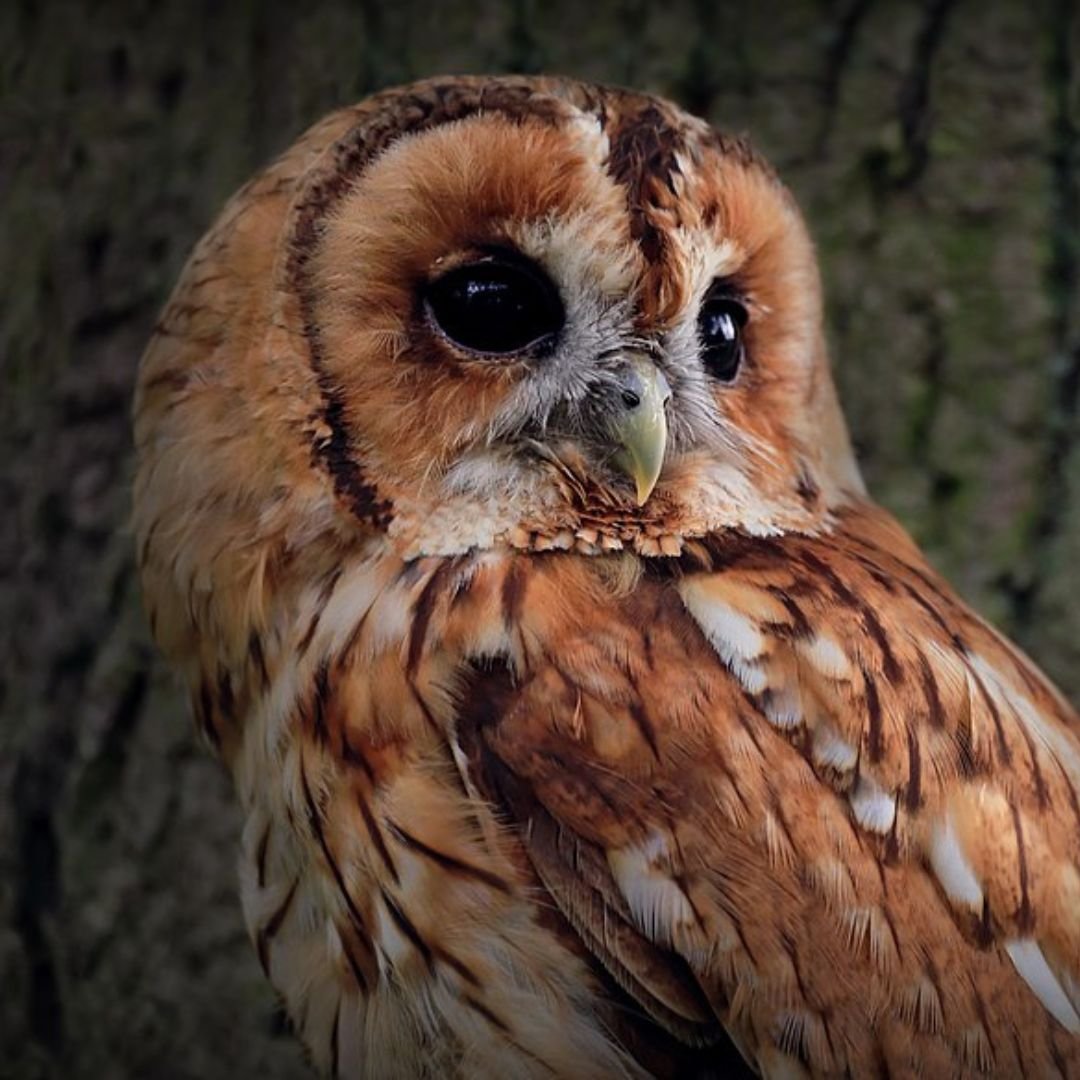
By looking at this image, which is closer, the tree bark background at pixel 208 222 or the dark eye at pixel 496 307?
the dark eye at pixel 496 307

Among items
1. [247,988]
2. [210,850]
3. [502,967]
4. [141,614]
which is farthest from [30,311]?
[502,967]

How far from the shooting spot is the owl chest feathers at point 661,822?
1.29 meters

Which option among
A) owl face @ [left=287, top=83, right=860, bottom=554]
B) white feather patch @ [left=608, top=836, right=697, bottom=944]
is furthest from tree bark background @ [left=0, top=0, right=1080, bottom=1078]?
white feather patch @ [left=608, top=836, right=697, bottom=944]

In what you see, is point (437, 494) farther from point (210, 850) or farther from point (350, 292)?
point (210, 850)

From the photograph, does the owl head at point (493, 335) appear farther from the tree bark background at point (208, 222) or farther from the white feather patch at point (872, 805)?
the tree bark background at point (208, 222)

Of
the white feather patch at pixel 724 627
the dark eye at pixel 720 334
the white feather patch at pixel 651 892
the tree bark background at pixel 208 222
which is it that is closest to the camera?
the white feather patch at pixel 651 892

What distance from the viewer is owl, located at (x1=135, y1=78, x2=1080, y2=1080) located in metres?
1.31

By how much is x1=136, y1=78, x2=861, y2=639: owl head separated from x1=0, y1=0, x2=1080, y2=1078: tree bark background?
57 cm

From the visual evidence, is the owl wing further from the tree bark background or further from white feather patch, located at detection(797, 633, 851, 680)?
the tree bark background

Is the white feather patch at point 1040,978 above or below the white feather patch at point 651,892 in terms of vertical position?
below

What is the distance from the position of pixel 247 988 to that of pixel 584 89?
4.41 ft

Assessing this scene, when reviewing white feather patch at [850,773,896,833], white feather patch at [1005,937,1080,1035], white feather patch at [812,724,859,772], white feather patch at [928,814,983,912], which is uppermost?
white feather patch at [812,724,859,772]

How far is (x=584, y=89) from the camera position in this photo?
4.97 ft

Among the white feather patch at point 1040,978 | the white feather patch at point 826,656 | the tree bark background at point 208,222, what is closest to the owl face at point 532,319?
the white feather patch at point 826,656
